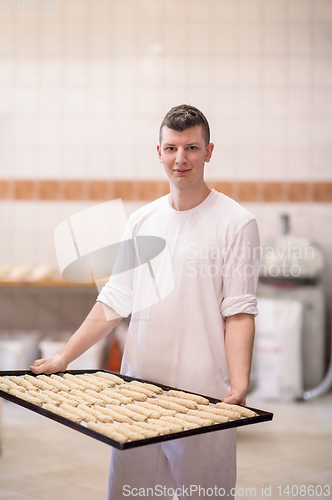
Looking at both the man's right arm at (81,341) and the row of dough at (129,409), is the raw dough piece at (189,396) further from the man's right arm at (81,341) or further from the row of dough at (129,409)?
the man's right arm at (81,341)

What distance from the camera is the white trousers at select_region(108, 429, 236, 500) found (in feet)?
4.24

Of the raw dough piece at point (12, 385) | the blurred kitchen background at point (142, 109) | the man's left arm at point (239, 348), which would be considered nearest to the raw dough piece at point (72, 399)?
the raw dough piece at point (12, 385)

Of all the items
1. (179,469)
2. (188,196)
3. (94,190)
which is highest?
(94,190)

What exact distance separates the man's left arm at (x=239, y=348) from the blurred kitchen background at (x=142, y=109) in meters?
2.80

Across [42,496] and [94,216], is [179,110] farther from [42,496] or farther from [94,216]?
[94,216]

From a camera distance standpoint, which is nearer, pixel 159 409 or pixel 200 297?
pixel 159 409

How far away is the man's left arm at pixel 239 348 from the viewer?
126 cm

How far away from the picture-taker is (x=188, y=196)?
54.7 inches

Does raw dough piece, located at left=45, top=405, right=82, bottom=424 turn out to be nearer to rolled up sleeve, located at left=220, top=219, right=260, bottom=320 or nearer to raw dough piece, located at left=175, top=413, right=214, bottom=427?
raw dough piece, located at left=175, top=413, right=214, bottom=427

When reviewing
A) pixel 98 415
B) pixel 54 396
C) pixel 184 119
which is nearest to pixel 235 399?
pixel 98 415

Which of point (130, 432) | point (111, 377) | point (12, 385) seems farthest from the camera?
point (111, 377)

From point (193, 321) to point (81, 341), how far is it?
32 cm

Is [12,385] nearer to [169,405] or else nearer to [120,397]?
[120,397]

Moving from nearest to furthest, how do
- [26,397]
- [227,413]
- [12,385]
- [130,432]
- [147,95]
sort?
[130,432] < [227,413] < [26,397] < [12,385] < [147,95]
